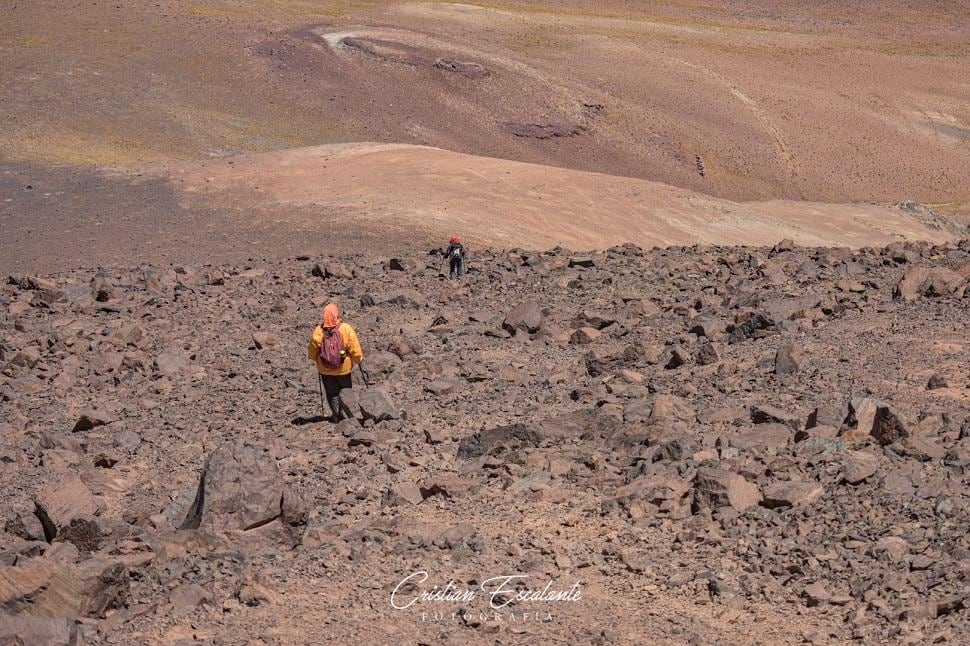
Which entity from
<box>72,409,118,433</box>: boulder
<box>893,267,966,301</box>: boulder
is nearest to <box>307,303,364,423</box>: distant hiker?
<box>72,409,118,433</box>: boulder

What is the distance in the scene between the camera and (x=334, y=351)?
11.6 m

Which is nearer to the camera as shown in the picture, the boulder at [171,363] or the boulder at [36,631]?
the boulder at [36,631]

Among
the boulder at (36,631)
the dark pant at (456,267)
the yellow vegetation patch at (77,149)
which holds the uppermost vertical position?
the boulder at (36,631)

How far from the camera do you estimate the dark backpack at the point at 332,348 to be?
1160 cm

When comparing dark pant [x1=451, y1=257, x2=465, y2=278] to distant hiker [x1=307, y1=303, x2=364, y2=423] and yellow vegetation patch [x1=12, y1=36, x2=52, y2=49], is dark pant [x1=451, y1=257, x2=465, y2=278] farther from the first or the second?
yellow vegetation patch [x1=12, y1=36, x2=52, y2=49]

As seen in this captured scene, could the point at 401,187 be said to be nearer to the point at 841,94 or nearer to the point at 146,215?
the point at 146,215

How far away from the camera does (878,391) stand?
434 inches

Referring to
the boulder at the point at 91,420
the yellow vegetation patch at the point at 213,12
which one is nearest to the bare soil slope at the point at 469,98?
the yellow vegetation patch at the point at 213,12

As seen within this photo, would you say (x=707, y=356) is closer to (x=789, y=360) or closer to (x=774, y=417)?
(x=789, y=360)

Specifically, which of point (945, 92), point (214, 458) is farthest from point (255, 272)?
point (945, 92)

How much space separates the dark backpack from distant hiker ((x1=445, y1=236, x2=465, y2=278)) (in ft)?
21.9

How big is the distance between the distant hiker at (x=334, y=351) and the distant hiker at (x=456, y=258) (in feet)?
21.5

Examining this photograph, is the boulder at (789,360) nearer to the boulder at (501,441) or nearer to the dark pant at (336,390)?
the boulder at (501,441)
